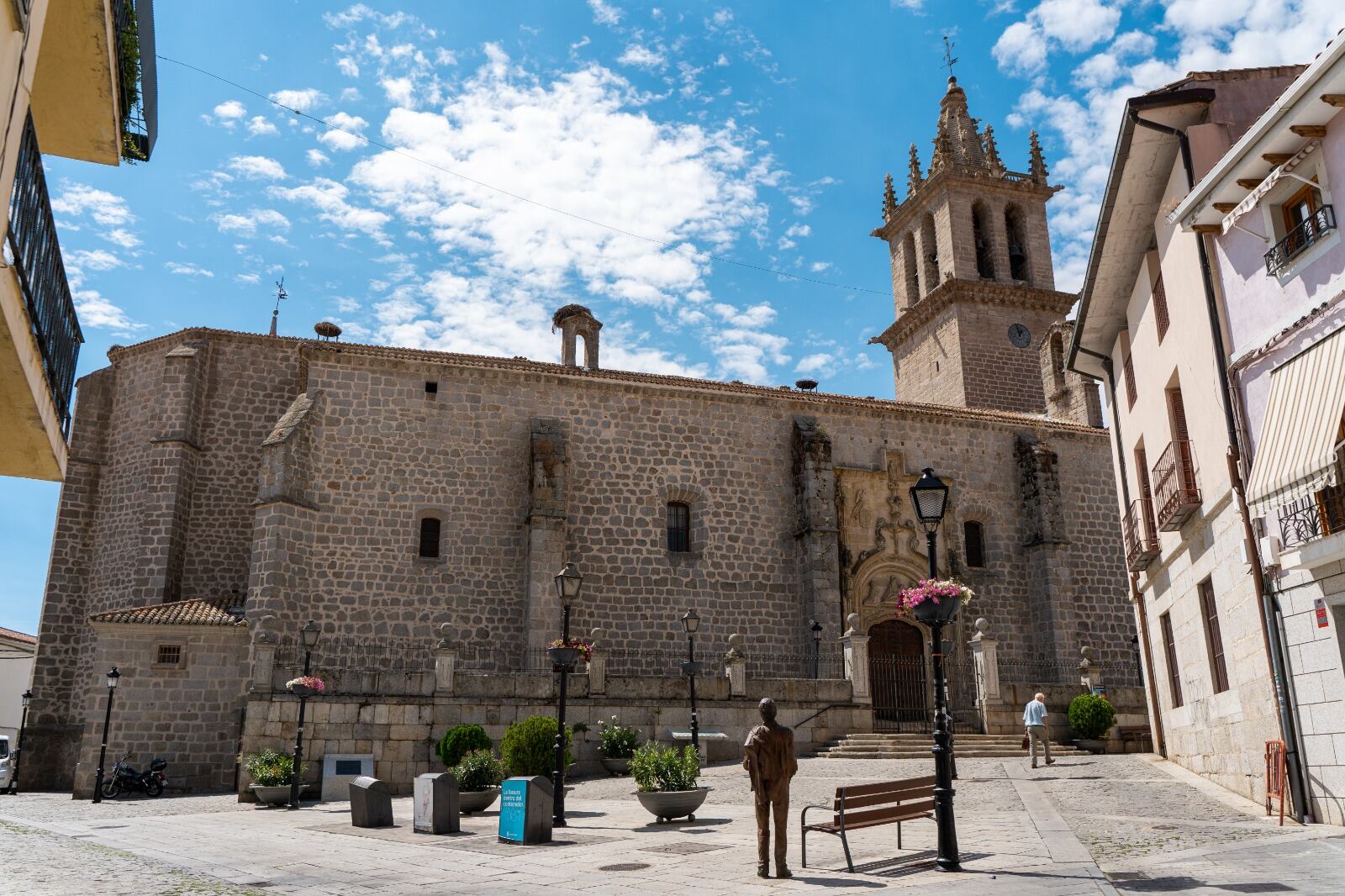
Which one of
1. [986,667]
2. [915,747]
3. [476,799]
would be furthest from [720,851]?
[986,667]

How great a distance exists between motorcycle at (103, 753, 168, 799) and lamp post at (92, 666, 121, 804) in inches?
8.9

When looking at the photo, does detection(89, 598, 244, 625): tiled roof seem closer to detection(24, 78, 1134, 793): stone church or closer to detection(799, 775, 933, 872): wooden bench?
detection(24, 78, 1134, 793): stone church

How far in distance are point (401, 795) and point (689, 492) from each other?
9583mm

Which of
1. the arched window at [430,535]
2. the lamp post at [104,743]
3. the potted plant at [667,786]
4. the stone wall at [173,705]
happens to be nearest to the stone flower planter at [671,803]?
the potted plant at [667,786]

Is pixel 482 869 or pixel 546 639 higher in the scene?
pixel 546 639

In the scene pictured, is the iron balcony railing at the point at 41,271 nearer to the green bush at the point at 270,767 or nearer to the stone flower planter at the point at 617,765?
the green bush at the point at 270,767

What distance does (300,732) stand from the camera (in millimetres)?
16547

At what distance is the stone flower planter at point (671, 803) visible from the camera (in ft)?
39.2

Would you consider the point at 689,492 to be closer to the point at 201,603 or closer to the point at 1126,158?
the point at 201,603

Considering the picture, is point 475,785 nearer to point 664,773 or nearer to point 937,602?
point 664,773

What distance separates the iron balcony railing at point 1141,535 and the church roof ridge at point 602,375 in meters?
9.48

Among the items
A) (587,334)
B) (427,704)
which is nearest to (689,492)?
(587,334)

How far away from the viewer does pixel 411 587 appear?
21.3 metres

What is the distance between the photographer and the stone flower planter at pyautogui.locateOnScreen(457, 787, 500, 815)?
45.5 feet
